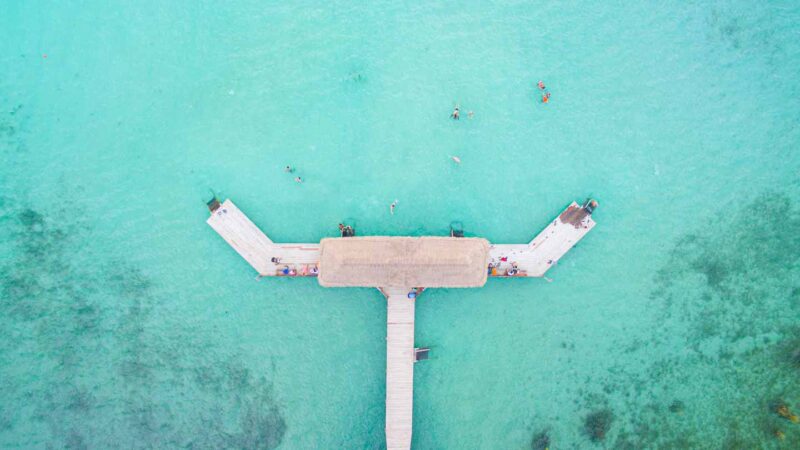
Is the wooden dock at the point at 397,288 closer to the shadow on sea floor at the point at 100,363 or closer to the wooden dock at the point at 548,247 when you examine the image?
the wooden dock at the point at 548,247

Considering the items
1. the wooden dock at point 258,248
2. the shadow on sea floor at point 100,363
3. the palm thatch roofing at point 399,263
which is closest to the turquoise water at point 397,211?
the shadow on sea floor at point 100,363

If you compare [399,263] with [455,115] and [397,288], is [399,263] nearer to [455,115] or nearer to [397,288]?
[397,288]

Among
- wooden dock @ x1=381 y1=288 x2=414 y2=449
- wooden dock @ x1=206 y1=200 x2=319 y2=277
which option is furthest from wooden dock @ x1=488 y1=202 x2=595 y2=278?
wooden dock @ x1=206 y1=200 x2=319 y2=277

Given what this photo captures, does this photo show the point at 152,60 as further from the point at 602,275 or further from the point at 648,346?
the point at 648,346

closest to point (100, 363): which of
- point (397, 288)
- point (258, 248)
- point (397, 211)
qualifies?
point (258, 248)

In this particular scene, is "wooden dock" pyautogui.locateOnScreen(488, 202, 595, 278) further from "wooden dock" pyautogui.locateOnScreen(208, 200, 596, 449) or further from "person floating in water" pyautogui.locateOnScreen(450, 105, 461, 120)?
"person floating in water" pyautogui.locateOnScreen(450, 105, 461, 120)

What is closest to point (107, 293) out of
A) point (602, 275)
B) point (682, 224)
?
point (602, 275)
